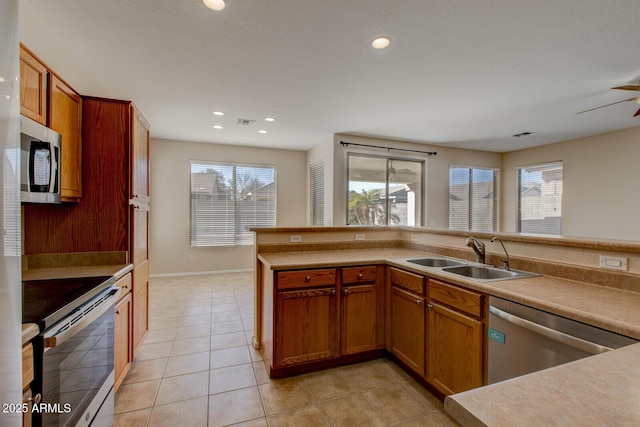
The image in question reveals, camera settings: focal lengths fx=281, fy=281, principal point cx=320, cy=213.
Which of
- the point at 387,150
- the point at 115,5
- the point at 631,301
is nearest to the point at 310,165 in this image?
the point at 387,150

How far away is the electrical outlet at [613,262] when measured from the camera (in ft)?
5.14

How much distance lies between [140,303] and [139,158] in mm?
1290

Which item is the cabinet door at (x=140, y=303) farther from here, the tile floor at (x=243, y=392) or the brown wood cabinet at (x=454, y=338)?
the brown wood cabinet at (x=454, y=338)

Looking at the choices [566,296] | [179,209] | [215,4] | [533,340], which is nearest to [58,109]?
[215,4]

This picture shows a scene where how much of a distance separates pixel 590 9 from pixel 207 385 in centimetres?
378

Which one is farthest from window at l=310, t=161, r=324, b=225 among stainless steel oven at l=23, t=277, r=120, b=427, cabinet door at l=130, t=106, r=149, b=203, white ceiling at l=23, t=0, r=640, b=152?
stainless steel oven at l=23, t=277, r=120, b=427

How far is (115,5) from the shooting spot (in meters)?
1.86

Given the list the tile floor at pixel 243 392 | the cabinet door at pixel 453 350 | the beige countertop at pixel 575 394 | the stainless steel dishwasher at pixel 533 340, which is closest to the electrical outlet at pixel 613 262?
the beige countertop at pixel 575 394

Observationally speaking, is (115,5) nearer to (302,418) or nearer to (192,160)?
(302,418)

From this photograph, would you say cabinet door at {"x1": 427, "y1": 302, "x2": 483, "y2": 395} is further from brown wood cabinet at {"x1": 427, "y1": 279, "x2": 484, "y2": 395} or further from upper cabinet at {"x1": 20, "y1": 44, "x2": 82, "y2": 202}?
upper cabinet at {"x1": 20, "y1": 44, "x2": 82, "y2": 202}

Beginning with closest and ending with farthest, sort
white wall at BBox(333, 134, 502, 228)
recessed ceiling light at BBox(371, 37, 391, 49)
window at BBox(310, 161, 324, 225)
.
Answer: recessed ceiling light at BBox(371, 37, 391, 49) → white wall at BBox(333, 134, 502, 228) → window at BBox(310, 161, 324, 225)

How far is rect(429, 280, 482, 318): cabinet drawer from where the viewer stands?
1682 mm

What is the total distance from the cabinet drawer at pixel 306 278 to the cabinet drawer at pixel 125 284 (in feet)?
3.64

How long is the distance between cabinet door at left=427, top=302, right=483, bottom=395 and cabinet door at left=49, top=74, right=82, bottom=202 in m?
2.67
